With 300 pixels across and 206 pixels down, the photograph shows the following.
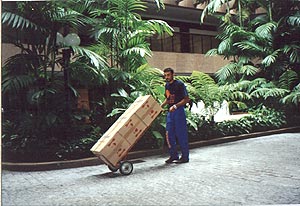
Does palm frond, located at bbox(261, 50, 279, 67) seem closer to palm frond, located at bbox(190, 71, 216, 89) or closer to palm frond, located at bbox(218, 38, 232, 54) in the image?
palm frond, located at bbox(218, 38, 232, 54)

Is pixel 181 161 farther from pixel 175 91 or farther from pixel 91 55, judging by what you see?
pixel 91 55

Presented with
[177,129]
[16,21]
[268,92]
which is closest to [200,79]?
[177,129]

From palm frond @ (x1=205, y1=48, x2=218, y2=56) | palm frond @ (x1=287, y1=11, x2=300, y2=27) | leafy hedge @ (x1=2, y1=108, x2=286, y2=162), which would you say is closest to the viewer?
leafy hedge @ (x1=2, y1=108, x2=286, y2=162)

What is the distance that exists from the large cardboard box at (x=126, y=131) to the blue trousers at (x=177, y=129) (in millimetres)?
147

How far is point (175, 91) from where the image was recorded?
2.79 m

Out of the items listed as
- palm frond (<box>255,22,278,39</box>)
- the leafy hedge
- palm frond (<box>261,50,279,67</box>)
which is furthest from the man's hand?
palm frond (<box>255,22,278,39</box>)

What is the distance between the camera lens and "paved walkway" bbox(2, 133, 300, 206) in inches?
83.2

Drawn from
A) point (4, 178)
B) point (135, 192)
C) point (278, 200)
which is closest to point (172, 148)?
point (135, 192)

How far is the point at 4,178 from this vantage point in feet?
7.04

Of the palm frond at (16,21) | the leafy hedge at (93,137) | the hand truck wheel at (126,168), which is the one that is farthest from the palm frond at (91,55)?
the hand truck wheel at (126,168)

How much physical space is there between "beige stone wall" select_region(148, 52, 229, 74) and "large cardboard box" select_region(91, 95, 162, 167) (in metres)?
0.33

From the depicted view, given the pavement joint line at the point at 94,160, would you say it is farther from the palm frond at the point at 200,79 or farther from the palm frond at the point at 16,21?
the palm frond at the point at 16,21

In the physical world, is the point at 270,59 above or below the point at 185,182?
above

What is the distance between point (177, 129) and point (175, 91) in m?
0.34
